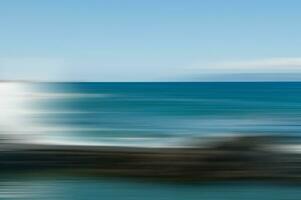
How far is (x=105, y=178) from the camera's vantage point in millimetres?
14289

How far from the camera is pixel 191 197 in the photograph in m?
12.8

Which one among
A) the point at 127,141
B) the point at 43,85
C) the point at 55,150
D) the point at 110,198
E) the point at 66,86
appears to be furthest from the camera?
the point at 66,86

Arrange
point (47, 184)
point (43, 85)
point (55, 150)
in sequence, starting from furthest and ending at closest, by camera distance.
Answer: point (43, 85) < point (55, 150) < point (47, 184)

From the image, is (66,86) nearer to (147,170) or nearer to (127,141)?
(127,141)

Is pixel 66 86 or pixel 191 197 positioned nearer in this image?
pixel 191 197

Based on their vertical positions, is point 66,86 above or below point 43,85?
above

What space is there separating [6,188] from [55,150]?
2.24 meters

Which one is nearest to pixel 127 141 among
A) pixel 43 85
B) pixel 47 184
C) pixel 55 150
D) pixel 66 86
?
pixel 55 150

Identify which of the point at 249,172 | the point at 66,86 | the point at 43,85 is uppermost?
the point at 66,86

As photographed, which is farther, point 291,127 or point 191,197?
point 291,127

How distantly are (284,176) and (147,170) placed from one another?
8.83 ft

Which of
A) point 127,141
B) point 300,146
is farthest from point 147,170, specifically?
point 127,141

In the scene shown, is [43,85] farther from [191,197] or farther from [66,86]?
[191,197]

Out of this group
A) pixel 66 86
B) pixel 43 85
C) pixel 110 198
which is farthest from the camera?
pixel 66 86
